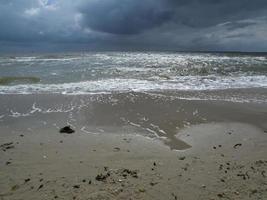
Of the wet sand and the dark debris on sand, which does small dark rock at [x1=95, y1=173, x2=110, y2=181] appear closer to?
the wet sand

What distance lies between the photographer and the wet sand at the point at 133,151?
14.2 feet

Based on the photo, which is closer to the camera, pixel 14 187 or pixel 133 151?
pixel 14 187

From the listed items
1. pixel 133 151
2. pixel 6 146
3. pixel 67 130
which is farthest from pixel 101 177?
pixel 67 130

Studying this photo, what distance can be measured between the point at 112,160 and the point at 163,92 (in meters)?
7.86

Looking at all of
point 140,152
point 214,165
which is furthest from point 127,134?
point 214,165

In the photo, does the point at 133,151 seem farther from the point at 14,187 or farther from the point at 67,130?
the point at 14,187

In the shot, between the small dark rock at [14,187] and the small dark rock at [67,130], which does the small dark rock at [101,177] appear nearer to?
the small dark rock at [14,187]

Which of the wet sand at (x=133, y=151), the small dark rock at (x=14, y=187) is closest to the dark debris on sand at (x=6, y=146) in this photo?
the wet sand at (x=133, y=151)

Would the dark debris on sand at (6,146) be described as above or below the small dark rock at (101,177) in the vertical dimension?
below

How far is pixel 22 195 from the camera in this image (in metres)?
4.15

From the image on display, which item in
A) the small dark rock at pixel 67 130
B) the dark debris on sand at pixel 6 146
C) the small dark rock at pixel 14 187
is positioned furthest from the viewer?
the small dark rock at pixel 67 130

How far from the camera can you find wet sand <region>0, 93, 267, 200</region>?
14.2ft

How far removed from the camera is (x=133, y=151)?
234 inches

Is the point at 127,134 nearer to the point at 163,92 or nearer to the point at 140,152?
the point at 140,152
